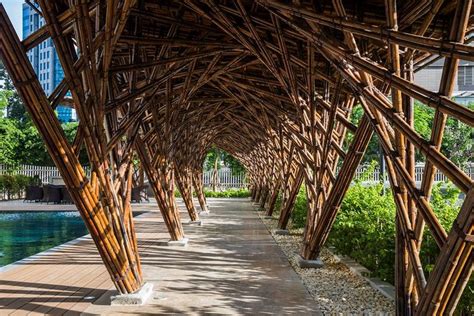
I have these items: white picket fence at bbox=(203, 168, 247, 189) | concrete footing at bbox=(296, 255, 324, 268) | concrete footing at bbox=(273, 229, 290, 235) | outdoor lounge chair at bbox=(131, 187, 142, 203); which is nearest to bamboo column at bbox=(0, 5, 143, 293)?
concrete footing at bbox=(296, 255, 324, 268)

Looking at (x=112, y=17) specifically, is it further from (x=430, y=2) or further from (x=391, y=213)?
(x=391, y=213)

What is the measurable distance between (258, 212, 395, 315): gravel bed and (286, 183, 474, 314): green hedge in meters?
0.29

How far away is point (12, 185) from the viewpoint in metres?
24.9

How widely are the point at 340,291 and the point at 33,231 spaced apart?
963 cm

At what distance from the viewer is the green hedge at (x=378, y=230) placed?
5.53 m

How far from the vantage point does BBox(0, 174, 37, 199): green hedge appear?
24.5 meters

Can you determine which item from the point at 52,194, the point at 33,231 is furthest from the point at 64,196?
the point at 33,231

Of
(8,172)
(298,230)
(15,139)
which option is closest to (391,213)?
(298,230)

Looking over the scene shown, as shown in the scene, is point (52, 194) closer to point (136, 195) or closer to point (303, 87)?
point (136, 195)

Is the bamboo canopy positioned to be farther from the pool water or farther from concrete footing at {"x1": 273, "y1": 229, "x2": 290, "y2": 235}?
concrete footing at {"x1": 273, "y1": 229, "x2": 290, "y2": 235}

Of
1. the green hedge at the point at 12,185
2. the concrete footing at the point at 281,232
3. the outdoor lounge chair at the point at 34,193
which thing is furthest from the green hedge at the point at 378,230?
the green hedge at the point at 12,185

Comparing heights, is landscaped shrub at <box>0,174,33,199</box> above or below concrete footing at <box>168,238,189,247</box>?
above

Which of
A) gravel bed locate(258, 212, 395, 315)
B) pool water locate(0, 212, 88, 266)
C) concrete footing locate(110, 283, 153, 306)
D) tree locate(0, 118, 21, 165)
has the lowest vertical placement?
pool water locate(0, 212, 88, 266)

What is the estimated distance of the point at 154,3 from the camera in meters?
7.18
